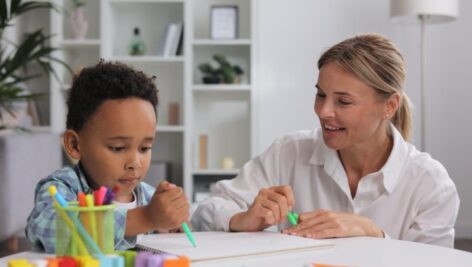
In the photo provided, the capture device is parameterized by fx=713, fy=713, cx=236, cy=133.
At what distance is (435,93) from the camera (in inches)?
193

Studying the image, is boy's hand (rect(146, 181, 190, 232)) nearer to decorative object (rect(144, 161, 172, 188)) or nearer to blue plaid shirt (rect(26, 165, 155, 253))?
blue plaid shirt (rect(26, 165, 155, 253))

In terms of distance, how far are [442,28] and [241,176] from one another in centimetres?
340

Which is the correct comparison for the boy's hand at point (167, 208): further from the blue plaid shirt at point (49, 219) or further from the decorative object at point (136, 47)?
the decorative object at point (136, 47)

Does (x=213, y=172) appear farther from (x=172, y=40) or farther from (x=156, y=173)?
(x=172, y=40)

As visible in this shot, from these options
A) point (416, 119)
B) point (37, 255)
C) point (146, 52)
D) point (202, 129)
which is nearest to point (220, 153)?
point (202, 129)

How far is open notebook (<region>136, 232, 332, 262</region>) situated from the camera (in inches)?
44.8

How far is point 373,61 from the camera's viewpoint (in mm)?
1802

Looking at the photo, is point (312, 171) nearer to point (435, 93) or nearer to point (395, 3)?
point (395, 3)

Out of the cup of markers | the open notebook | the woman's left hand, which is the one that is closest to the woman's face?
the woman's left hand

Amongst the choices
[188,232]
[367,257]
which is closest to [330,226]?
[367,257]

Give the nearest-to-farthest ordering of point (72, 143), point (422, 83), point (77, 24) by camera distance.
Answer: point (72, 143) → point (422, 83) → point (77, 24)

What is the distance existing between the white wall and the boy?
3485 millimetres

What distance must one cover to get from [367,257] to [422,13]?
3.35 metres

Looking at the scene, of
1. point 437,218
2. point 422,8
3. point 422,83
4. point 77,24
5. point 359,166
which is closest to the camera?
point 437,218
